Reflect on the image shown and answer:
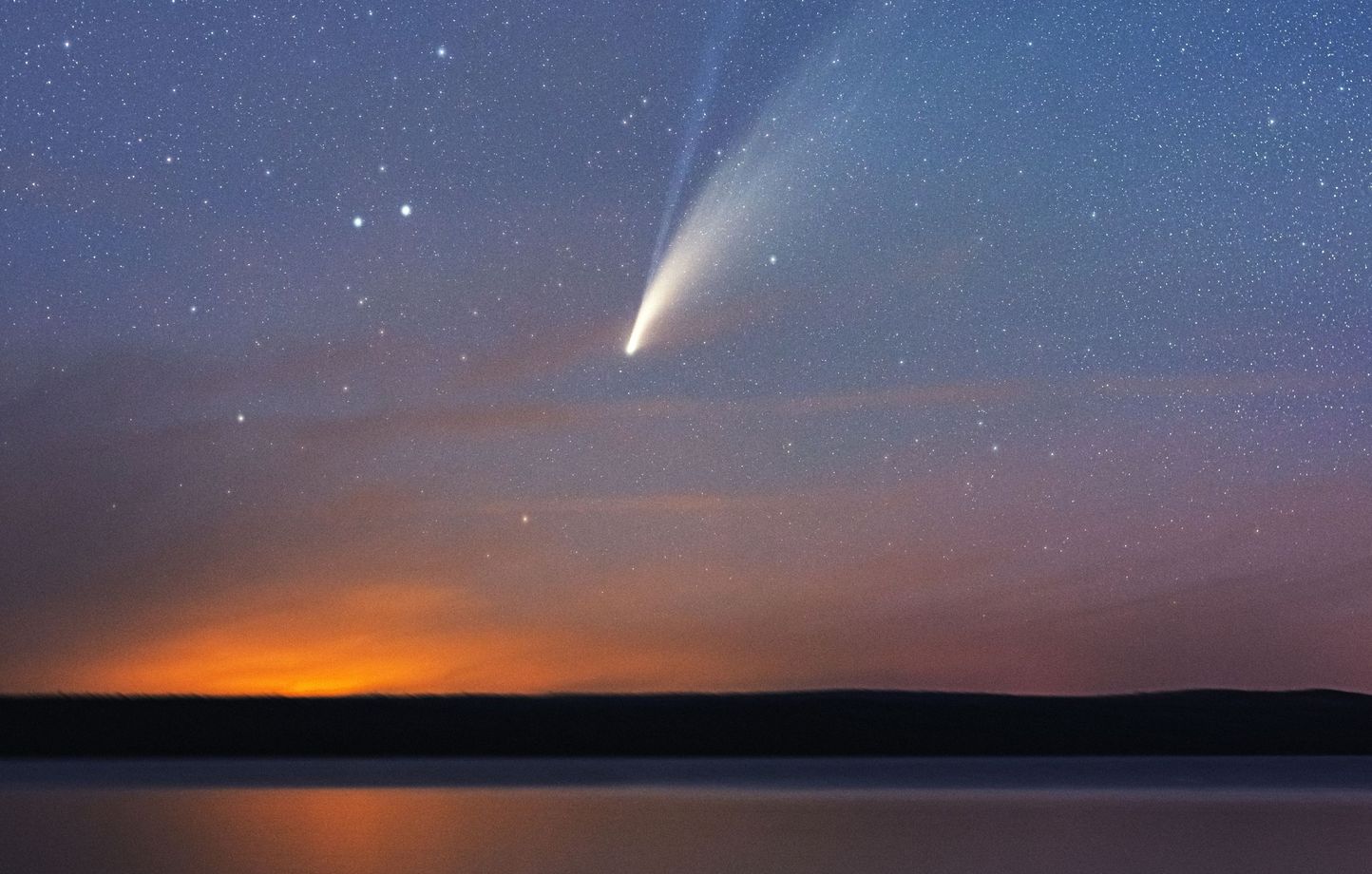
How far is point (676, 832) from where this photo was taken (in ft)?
33.4

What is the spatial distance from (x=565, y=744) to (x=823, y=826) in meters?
19.6

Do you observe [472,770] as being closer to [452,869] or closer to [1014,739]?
[1014,739]

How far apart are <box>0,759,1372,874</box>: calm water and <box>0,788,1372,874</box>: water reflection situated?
22 millimetres

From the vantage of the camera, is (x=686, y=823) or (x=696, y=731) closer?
(x=686, y=823)

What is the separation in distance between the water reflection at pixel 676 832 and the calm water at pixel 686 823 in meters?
0.02

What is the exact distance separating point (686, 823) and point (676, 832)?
85 centimetres

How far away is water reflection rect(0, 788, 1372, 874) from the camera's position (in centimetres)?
824

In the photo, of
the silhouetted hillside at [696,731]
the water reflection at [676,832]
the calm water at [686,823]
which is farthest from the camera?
the silhouetted hillside at [696,731]

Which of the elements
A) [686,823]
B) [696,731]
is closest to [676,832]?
[686,823]

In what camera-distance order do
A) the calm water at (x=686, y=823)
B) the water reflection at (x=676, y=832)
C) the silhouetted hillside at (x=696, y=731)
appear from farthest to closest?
the silhouetted hillside at (x=696, y=731), the calm water at (x=686, y=823), the water reflection at (x=676, y=832)

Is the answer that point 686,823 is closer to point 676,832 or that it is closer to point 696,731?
point 676,832

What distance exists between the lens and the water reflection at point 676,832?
824 cm

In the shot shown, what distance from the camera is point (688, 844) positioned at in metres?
9.29

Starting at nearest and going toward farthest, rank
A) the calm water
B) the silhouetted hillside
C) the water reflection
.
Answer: the water reflection < the calm water < the silhouetted hillside
